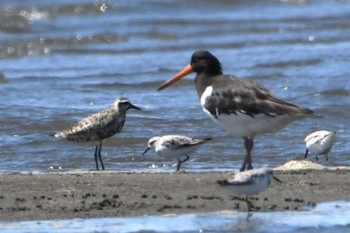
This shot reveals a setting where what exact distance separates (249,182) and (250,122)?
2.13 meters

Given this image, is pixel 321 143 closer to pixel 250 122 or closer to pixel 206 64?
pixel 250 122

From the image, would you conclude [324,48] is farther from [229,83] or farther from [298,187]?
[298,187]

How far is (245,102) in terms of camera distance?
10.7 metres

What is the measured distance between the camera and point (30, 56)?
73.0 feet

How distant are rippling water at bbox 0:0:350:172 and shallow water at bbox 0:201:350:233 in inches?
123

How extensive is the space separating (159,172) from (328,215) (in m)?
2.31

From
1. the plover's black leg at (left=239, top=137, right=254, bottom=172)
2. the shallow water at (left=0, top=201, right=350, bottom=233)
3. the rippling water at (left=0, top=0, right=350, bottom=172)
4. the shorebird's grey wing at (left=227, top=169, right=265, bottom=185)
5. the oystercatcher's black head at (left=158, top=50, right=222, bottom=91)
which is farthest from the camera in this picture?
the rippling water at (left=0, top=0, right=350, bottom=172)

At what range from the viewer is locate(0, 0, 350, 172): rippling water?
1280cm

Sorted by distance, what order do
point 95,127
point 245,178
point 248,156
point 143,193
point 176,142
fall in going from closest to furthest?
point 245,178 < point 143,193 < point 248,156 < point 176,142 < point 95,127

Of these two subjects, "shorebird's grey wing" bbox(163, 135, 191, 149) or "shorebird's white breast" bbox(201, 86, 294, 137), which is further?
"shorebird's grey wing" bbox(163, 135, 191, 149)

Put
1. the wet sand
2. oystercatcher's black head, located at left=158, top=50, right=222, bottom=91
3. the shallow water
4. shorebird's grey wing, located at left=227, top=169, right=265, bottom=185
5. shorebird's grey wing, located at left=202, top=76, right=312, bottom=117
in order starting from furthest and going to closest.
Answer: oystercatcher's black head, located at left=158, top=50, right=222, bottom=91 → shorebird's grey wing, located at left=202, top=76, right=312, bottom=117 → the wet sand → shorebird's grey wing, located at left=227, top=169, right=265, bottom=185 → the shallow water

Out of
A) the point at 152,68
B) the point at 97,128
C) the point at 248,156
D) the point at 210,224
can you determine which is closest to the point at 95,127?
the point at 97,128

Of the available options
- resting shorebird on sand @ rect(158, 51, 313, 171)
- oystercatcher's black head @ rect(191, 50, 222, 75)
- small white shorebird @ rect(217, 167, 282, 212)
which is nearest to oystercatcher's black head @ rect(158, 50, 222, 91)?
oystercatcher's black head @ rect(191, 50, 222, 75)

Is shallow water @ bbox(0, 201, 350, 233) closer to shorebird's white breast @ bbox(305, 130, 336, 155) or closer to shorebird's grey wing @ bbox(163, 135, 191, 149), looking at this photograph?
shorebird's grey wing @ bbox(163, 135, 191, 149)
